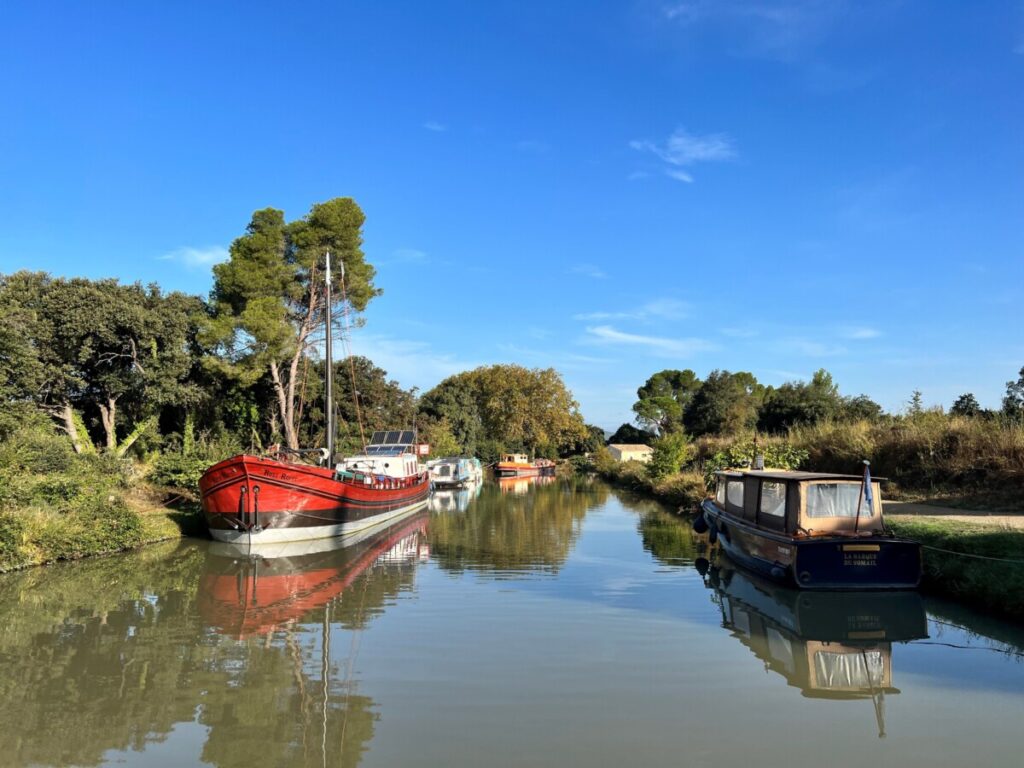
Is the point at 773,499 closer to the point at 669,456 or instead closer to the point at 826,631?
the point at 826,631

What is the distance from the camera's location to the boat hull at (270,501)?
682 inches

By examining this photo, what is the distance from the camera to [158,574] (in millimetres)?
14461

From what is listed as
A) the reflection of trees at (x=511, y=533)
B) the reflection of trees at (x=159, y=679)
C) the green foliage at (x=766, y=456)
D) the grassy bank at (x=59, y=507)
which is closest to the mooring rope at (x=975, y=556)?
the reflection of trees at (x=511, y=533)

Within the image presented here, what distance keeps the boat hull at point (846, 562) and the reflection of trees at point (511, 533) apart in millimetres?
4978

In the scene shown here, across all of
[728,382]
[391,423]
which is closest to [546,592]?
[391,423]

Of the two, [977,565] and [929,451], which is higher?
[929,451]

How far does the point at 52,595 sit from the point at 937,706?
1317 centimetres

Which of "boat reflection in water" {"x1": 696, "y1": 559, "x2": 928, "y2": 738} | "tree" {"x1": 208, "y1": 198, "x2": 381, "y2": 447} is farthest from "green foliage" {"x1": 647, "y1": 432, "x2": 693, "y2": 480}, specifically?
"boat reflection in water" {"x1": 696, "y1": 559, "x2": 928, "y2": 738}

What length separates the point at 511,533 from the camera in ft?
72.9

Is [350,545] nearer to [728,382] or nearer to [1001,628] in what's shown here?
[1001,628]

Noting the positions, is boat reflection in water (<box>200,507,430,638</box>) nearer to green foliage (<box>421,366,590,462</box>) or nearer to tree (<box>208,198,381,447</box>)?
tree (<box>208,198,381,447</box>)

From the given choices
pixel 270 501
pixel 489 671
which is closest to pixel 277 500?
pixel 270 501

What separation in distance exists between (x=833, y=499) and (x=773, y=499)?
1.43m

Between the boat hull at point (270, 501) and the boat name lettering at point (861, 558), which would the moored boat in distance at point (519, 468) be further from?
the boat name lettering at point (861, 558)
